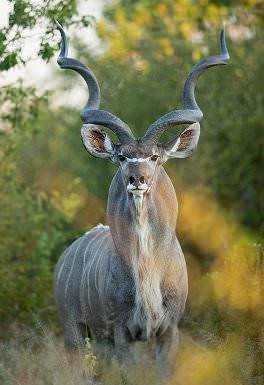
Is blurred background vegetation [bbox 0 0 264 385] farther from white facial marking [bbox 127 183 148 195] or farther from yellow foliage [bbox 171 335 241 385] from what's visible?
white facial marking [bbox 127 183 148 195]

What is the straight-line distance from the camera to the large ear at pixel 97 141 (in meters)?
7.20

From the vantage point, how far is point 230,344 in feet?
20.9

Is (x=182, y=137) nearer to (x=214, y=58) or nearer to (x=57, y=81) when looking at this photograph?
(x=214, y=58)

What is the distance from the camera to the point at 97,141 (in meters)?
7.30

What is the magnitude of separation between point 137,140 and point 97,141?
0.37 metres

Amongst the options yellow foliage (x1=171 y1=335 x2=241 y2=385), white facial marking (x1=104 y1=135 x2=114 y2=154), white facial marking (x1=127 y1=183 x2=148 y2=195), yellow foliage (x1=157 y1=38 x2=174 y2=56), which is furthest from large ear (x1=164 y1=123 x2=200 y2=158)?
yellow foliage (x1=157 y1=38 x2=174 y2=56)

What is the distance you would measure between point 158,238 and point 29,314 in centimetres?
248

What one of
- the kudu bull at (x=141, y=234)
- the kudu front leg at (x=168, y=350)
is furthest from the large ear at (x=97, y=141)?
the kudu front leg at (x=168, y=350)

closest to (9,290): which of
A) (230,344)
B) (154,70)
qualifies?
(230,344)

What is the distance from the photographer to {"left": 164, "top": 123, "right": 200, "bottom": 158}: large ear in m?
7.26

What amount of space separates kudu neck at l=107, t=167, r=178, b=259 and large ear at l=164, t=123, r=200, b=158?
0.62 feet

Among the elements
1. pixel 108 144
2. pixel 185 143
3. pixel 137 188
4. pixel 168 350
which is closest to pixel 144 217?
pixel 137 188

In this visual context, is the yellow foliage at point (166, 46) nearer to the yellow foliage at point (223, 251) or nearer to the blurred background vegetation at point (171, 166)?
the blurred background vegetation at point (171, 166)

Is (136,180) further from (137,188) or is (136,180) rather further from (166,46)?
(166,46)
